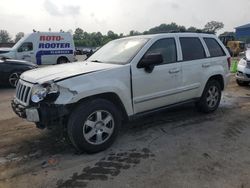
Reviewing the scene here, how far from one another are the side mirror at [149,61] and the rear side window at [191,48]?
107 cm

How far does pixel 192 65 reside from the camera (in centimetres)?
601

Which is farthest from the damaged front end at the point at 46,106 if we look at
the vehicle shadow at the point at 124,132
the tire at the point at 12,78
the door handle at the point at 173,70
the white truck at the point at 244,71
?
the white truck at the point at 244,71

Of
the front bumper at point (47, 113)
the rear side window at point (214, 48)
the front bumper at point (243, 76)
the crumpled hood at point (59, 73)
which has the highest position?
the rear side window at point (214, 48)

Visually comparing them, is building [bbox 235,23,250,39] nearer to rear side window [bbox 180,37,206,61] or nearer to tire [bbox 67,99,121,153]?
rear side window [bbox 180,37,206,61]

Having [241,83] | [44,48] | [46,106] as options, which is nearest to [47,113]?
[46,106]

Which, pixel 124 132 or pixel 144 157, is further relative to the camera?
pixel 124 132

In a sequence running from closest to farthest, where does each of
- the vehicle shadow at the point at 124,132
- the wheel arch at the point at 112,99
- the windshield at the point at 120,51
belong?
the wheel arch at the point at 112,99
the vehicle shadow at the point at 124,132
the windshield at the point at 120,51

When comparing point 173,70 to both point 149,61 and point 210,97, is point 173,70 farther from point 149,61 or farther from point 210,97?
point 210,97

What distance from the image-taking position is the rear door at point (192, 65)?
19.4 ft

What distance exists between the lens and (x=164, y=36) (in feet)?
18.6

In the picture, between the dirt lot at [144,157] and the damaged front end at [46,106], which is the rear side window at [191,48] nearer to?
the dirt lot at [144,157]

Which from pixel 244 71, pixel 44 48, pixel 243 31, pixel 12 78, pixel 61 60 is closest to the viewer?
pixel 244 71

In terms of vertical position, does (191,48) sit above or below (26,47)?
below

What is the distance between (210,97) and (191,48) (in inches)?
48.6
